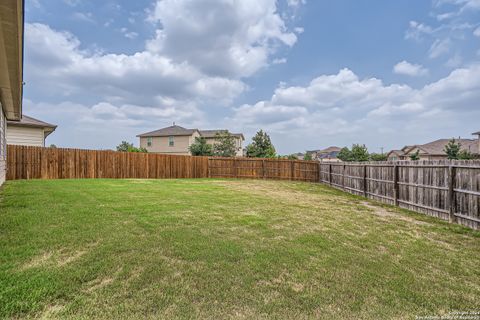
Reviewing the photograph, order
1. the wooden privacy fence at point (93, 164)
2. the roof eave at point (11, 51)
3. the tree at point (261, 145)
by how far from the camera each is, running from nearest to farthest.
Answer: the roof eave at point (11, 51)
the wooden privacy fence at point (93, 164)
the tree at point (261, 145)

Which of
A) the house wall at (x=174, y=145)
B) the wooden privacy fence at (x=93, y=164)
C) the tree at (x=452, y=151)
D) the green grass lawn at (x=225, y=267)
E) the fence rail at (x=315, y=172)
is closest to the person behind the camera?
the green grass lawn at (x=225, y=267)

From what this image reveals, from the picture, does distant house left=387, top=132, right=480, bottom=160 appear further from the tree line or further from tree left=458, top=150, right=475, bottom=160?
tree left=458, top=150, right=475, bottom=160

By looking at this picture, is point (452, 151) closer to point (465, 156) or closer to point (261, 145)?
point (465, 156)

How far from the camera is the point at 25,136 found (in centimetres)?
1384

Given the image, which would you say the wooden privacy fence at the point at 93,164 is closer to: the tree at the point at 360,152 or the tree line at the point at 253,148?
the tree line at the point at 253,148

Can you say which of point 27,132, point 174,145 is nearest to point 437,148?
point 174,145

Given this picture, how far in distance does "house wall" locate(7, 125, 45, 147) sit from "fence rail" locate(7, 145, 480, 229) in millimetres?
2842

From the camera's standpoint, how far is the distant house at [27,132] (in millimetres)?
13370

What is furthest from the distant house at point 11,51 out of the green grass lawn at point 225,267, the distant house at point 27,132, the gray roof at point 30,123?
the distant house at point 27,132

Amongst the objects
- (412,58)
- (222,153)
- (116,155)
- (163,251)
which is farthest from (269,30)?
(222,153)

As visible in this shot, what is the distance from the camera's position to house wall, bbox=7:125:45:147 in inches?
527

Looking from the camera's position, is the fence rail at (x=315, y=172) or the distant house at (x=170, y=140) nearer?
the fence rail at (x=315, y=172)

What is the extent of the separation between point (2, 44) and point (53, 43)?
8.37 metres

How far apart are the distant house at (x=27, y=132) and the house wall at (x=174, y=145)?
660 inches
